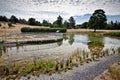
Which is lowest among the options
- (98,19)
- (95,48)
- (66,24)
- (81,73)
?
(81,73)

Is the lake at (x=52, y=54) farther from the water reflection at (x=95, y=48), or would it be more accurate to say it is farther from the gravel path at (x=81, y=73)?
the gravel path at (x=81, y=73)

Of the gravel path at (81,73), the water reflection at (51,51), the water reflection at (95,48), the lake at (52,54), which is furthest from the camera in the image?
the water reflection at (95,48)

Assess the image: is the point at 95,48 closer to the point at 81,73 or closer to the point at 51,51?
the point at 51,51

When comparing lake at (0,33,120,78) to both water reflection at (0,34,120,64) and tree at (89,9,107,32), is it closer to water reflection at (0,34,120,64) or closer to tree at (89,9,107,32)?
water reflection at (0,34,120,64)

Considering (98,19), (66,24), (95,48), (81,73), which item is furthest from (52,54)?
(66,24)

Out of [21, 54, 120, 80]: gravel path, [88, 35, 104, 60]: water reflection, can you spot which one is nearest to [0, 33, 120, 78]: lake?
[88, 35, 104, 60]: water reflection

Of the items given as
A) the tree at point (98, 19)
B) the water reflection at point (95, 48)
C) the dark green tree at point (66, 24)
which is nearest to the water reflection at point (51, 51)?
the water reflection at point (95, 48)

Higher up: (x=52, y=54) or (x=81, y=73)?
(x=52, y=54)

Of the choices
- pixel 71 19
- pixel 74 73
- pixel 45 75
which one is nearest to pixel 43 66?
pixel 45 75

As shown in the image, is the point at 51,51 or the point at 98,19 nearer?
the point at 51,51

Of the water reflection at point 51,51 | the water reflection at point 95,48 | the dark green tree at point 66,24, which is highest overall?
the dark green tree at point 66,24

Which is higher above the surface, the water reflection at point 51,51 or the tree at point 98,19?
the tree at point 98,19

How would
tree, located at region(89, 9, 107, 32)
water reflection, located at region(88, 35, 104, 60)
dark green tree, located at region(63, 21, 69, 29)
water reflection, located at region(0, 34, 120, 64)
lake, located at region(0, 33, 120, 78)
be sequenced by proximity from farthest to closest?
dark green tree, located at region(63, 21, 69, 29) → tree, located at region(89, 9, 107, 32) → water reflection, located at region(88, 35, 104, 60) → water reflection, located at region(0, 34, 120, 64) → lake, located at region(0, 33, 120, 78)

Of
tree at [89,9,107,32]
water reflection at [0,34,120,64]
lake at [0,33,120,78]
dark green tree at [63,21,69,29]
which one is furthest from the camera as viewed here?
dark green tree at [63,21,69,29]
